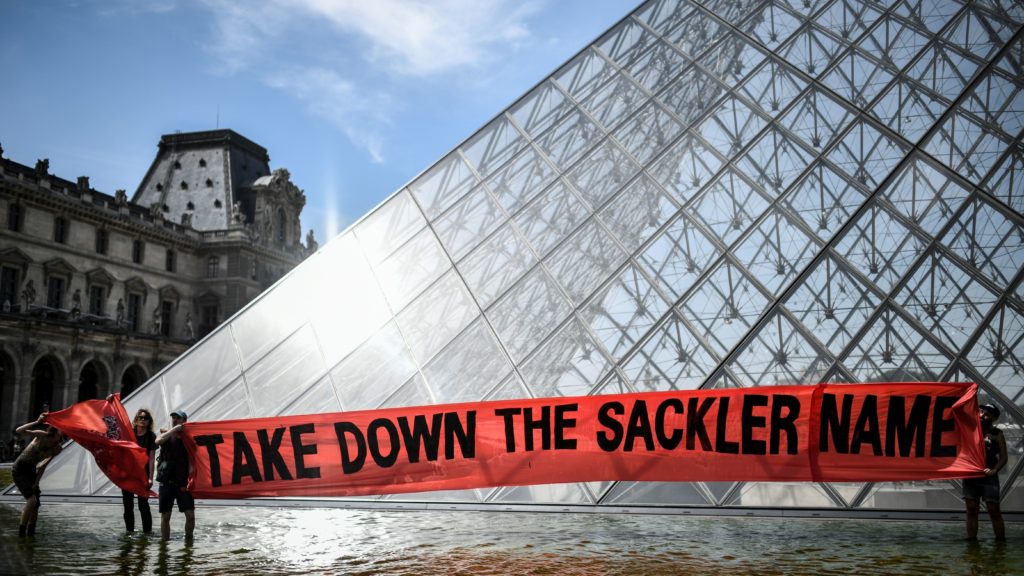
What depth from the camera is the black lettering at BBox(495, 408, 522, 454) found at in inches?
396

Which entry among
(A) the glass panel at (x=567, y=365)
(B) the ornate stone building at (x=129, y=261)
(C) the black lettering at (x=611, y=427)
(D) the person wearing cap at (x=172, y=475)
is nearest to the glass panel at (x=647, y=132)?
(A) the glass panel at (x=567, y=365)

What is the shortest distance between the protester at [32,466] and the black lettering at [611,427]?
5897 millimetres

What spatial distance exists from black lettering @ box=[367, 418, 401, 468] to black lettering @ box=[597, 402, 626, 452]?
2.35 m

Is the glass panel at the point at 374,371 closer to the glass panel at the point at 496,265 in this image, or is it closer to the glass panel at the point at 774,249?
the glass panel at the point at 496,265

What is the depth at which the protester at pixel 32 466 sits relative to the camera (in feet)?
29.7

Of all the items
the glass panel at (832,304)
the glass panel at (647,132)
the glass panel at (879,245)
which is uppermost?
the glass panel at (647,132)

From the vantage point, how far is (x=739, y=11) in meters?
15.8

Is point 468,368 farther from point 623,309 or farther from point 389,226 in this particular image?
point 389,226

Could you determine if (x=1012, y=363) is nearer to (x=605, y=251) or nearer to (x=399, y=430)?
(x=605, y=251)

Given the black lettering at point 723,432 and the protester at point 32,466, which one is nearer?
the protester at point 32,466

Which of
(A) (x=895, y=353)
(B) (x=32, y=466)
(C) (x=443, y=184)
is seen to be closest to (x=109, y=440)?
(B) (x=32, y=466)

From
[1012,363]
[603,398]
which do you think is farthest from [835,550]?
[1012,363]

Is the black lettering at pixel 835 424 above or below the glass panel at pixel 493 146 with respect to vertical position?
below

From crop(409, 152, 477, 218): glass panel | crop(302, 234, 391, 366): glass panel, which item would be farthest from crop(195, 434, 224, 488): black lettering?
crop(409, 152, 477, 218): glass panel
